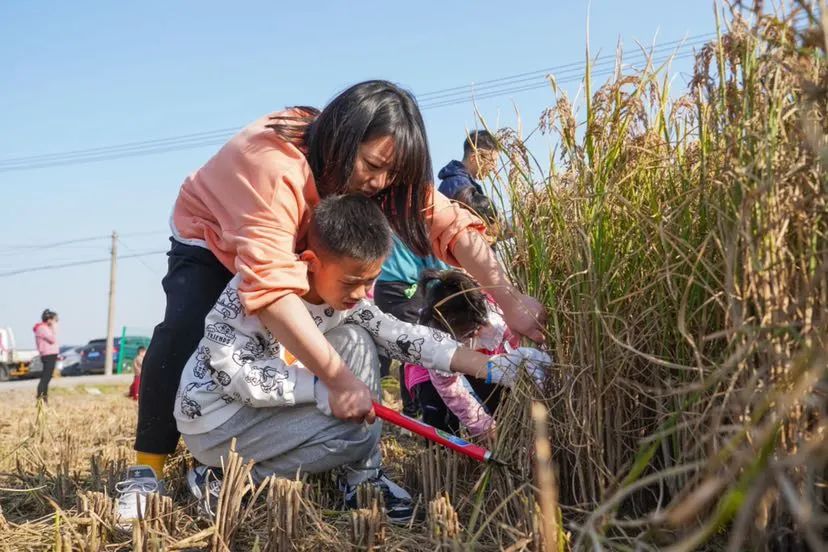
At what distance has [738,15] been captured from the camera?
1462 millimetres

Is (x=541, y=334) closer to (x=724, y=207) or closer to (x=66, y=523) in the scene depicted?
(x=724, y=207)

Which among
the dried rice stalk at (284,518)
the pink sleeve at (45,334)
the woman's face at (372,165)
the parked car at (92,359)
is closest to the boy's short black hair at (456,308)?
the woman's face at (372,165)

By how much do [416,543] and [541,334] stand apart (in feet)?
1.79

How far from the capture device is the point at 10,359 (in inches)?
817

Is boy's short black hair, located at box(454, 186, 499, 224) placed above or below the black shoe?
above

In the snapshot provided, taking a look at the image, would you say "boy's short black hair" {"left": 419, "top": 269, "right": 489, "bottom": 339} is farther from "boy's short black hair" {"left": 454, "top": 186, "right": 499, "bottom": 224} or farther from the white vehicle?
the white vehicle

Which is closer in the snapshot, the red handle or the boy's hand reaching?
the red handle

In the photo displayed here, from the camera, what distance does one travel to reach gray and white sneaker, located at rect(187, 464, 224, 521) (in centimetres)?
193

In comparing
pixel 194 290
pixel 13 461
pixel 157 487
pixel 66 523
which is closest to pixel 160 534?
pixel 66 523

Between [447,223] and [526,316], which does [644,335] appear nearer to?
[526,316]

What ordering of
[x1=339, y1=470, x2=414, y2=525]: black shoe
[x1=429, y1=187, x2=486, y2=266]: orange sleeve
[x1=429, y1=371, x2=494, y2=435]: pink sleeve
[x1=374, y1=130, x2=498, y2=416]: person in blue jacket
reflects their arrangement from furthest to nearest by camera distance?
1. [x1=374, y1=130, x2=498, y2=416]: person in blue jacket
2. [x1=429, y1=371, x2=494, y2=435]: pink sleeve
3. [x1=429, y1=187, x2=486, y2=266]: orange sleeve
4. [x1=339, y1=470, x2=414, y2=525]: black shoe

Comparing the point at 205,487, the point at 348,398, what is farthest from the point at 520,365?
the point at 205,487

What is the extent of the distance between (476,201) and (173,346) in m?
1.09

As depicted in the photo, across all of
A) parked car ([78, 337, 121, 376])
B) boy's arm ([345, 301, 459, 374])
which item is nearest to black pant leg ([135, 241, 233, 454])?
boy's arm ([345, 301, 459, 374])
